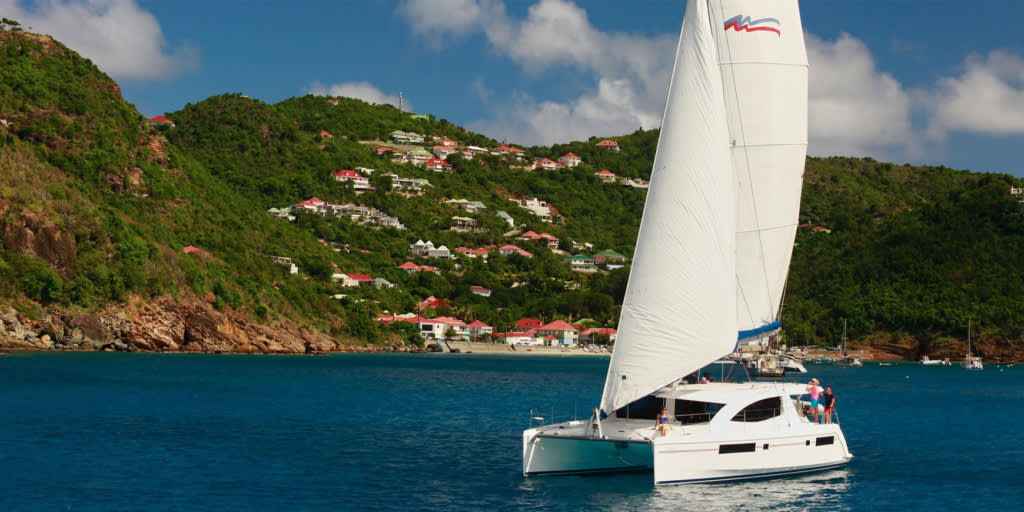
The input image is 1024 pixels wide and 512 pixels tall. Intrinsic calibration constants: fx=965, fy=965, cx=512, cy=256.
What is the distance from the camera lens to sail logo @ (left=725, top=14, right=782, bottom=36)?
77.1 feet

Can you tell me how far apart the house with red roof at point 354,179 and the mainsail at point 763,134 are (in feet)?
540

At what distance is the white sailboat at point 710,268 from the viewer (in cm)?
2244

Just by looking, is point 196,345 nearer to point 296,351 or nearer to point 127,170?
point 296,351

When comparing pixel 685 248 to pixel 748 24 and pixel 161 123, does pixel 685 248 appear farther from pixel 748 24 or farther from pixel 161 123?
pixel 161 123

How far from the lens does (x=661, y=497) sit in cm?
2147

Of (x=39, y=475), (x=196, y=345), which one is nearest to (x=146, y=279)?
(x=196, y=345)

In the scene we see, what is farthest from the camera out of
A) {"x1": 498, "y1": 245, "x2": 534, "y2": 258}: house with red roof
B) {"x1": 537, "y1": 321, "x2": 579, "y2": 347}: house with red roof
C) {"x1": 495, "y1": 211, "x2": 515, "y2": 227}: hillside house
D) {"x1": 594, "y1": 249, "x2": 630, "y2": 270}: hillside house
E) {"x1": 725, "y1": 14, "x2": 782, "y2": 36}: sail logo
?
{"x1": 495, "y1": 211, "x2": 515, "y2": 227}: hillside house

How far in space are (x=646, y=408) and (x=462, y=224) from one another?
520 feet

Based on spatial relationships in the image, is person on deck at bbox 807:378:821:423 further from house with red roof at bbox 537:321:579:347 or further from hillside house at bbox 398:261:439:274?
hillside house at bbox 398:261:439:274

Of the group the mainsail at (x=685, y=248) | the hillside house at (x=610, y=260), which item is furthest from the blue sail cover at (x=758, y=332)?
the hillside house at (x=610, y=260)

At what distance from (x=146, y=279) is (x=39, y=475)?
5973 cm

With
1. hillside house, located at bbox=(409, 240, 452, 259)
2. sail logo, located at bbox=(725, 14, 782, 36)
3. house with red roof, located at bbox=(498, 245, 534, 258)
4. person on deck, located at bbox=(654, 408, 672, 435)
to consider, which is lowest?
person on deck, located at bbox=(654, 408, 672, 435)

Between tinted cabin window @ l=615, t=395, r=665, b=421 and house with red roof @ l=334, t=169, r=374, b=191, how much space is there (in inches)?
6501

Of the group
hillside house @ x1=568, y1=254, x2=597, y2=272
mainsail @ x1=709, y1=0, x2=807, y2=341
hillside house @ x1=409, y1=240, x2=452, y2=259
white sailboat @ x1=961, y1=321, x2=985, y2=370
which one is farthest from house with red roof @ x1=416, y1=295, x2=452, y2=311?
mainsail @ x1=709, y1=0, x2=807, y2=341
